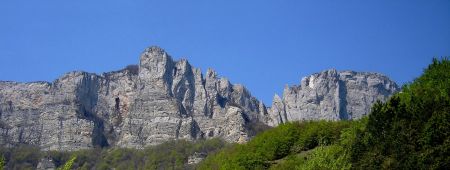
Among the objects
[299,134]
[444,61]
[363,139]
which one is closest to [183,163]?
[299,134]

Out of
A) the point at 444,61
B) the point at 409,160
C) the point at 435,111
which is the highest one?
the point at 444,61

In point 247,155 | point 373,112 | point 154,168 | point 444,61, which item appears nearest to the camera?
point 373,112

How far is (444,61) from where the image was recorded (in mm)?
72188

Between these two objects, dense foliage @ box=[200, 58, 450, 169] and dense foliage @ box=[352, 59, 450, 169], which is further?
dense foliage @ box=[352, 59, 450, 169]

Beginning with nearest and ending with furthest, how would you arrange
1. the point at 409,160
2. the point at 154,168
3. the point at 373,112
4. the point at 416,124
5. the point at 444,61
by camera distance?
the point at 409,160 < the point at 416,124 < the point at 373,112 < the point at 444,61 < the point at 154,168

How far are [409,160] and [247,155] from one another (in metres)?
33.3

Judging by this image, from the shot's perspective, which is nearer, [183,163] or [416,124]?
[416,124]

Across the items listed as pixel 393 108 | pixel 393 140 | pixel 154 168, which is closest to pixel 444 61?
pixel 393 108

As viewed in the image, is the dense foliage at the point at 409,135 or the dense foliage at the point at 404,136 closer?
the dense foliage at the point at 404,136

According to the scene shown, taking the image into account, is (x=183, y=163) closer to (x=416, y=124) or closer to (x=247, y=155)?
(x=247, y=155)

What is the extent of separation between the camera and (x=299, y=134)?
83.1 m

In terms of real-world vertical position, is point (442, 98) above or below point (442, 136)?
above

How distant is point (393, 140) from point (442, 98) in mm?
6029

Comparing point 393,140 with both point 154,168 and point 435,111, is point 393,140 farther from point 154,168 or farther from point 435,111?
point 154,168
